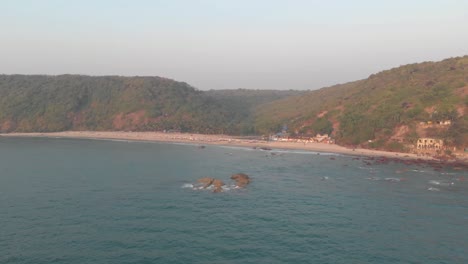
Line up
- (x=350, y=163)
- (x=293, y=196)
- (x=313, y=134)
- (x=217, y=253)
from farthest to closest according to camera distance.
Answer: (x=313, y=134) → (x=350, y=163) → (x=293, y=196) → (x=217, y=253)

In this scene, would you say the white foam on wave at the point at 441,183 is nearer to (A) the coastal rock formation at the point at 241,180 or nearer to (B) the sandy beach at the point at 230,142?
(B) the sandy beach at the point at 230,142

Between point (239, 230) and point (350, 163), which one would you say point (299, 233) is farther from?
point (350, 163)

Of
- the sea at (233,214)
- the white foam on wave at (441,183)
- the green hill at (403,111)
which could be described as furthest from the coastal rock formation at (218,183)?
the green hill at (403,111)

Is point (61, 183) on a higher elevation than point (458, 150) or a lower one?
lower

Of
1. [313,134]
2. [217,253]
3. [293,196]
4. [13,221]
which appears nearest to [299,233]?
[217,253]

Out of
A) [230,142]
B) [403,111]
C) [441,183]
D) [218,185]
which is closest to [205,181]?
[218,185]

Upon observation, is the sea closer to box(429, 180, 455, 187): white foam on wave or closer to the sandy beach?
box(429, 180, 455, 187): white foam on wave
